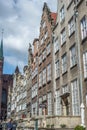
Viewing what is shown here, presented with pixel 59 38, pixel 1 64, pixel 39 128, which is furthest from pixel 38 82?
pixel 1 64

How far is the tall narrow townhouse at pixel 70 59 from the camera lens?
22.9m

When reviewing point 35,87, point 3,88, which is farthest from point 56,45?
point 3,88

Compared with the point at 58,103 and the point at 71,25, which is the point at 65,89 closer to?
the point at 58,103

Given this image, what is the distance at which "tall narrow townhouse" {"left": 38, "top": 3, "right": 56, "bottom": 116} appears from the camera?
109 feet

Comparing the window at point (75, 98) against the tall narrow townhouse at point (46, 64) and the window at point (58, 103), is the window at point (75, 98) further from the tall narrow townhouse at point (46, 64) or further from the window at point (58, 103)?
the tall narrow townhouse at point (46, 64)

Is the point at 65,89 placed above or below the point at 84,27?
below

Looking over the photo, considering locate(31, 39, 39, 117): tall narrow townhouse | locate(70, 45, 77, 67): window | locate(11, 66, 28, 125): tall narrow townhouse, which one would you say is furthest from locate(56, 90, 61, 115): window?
locate(11, 66, 28, 125): tall narrow townhouse

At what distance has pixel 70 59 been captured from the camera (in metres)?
26.2

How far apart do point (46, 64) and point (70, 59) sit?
10.1 metres

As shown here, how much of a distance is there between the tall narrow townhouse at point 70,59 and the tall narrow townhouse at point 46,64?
6.94 feet

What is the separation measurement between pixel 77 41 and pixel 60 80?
6365mm

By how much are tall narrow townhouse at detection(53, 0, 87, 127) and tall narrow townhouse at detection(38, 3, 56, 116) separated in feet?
6.94

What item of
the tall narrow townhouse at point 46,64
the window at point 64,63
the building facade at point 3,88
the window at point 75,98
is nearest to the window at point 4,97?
the building facade at point 3,88

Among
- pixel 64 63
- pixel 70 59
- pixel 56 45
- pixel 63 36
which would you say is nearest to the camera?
pixel 70 59
